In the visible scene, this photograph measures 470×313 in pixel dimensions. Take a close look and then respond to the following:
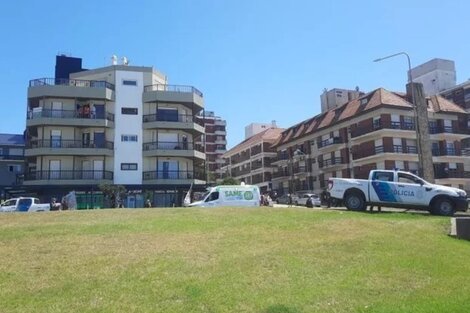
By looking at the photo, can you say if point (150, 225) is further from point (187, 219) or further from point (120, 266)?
point (120, 266)

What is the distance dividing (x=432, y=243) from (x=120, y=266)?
9.49 metres

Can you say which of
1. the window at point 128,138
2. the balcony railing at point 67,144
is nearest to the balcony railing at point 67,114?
the window at point 128,138

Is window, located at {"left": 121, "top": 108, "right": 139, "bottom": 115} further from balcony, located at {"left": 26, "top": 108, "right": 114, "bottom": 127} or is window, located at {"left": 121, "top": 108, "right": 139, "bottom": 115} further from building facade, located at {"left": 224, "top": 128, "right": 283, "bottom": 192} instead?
building facade, located at {"left": 224, "top": 128, "right": 283, "bottom": 192}

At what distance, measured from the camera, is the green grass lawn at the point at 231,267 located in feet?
30.4

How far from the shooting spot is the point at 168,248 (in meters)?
13.4

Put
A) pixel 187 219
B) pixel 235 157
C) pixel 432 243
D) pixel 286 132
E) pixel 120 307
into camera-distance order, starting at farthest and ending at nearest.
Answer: pixel 235 157
pixel 286 132
pixel 187 219
pixel 432 243
pixel 120 307

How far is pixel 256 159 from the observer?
9231cm

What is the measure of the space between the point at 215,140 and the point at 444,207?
92.1 metres

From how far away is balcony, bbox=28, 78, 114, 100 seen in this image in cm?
5366

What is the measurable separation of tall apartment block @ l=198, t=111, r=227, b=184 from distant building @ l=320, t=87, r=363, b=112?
3872 cm

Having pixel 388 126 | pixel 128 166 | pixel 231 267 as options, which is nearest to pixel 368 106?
pixel 388 126

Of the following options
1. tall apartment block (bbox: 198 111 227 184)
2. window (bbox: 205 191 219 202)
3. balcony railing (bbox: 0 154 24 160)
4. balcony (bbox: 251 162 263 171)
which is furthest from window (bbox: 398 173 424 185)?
tall apartment block (bbox: 198 111 227 184)

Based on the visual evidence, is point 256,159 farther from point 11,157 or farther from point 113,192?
point 113,192

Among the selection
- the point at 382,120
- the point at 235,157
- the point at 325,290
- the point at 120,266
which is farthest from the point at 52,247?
the point at 235,157
